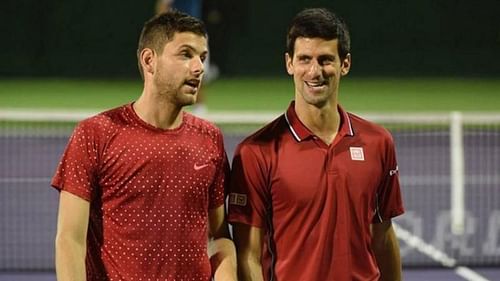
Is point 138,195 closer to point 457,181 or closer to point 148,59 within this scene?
point 148,59

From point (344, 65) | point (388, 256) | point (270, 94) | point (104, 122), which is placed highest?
point (344, 65)

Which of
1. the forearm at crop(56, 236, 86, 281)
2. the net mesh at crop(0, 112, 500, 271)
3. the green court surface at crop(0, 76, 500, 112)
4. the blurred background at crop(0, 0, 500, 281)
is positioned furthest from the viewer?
the blurred background at crop(0, 0, 500, 281)

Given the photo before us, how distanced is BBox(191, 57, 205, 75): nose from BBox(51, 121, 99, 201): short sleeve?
37cm

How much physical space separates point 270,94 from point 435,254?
10.3 metres

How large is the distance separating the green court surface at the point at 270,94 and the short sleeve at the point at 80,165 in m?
13.4

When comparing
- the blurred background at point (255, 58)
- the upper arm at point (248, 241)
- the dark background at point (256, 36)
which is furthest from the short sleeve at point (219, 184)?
the dark background at point (256, 36)

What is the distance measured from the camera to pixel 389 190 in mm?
4293

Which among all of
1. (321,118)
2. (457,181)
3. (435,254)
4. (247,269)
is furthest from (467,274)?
(247,269)

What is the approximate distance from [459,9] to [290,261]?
17.8 meters

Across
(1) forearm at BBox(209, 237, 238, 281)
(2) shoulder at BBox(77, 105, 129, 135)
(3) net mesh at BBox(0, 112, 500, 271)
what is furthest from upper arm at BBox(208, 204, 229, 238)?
(3) net mesh at BBox(0, 112, 500, 271)

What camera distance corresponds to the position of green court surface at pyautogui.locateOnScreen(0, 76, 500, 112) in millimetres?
17708

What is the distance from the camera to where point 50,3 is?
21188 millimetres

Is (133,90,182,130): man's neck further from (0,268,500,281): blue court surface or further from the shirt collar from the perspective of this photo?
(0,268,500,281): blue court surface

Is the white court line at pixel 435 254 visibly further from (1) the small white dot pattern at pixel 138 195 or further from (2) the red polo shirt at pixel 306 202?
(1) the small white dot pattern at pixel 138 195
